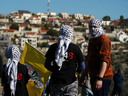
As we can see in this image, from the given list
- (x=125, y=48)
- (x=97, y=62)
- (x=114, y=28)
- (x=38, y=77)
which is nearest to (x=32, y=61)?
(x=38, y=77)

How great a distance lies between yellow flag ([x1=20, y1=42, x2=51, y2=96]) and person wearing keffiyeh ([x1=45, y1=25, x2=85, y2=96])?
1199mm

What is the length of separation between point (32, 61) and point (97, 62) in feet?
6.17

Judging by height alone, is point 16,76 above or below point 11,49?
below

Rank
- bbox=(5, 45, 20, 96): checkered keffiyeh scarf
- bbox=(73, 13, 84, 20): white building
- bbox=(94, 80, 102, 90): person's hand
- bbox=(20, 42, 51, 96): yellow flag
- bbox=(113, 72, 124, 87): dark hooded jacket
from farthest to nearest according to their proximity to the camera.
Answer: bbox=(73, 13, 84, 20): white building, bbox=(113, 72, 124, 87): dark hooded jacket, bbox=(20, 42, 51, 96): yellow flag, bbox=(5, 45, 20, 96): checkered keffiyeh scarf, bbox=(94, 80, 102, 90): person's hand

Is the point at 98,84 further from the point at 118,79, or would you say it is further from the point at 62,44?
the point at 118,79

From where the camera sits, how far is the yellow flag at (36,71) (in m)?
3.84

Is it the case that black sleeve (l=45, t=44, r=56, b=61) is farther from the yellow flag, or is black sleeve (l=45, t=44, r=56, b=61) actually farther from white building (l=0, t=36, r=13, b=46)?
white building (l=0, t=36, r=13, b=46)

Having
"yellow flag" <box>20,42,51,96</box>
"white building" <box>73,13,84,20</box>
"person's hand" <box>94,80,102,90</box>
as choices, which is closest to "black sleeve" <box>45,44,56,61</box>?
"person's hand" <box>94,80,102,90</box>

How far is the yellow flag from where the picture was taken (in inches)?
151

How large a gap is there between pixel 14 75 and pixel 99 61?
1211mm

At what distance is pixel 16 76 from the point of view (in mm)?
2920

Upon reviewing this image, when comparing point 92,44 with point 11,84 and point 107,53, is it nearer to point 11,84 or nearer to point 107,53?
point 107,53

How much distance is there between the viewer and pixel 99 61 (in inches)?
94.4

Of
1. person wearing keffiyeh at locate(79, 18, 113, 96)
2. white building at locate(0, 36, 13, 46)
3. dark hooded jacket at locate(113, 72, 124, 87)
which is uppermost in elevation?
person wearing keffiyeh at locate(79, 18, 113, 96)
